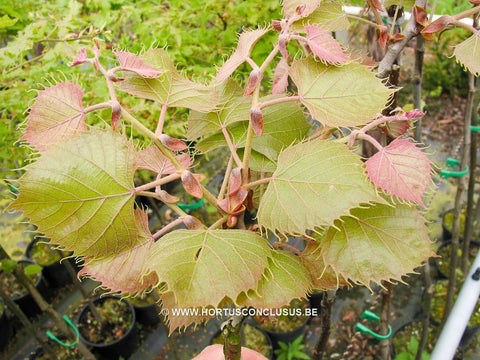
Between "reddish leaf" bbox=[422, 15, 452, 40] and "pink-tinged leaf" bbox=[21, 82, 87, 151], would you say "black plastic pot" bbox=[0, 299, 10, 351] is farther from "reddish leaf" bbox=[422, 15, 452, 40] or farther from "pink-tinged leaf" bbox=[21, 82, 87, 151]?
"reddish leaf" bbox=[422, 15, 452, 40]

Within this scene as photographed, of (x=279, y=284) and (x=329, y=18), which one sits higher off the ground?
(x=329, y=18)

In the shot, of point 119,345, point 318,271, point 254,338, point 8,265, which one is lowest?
point 254,338

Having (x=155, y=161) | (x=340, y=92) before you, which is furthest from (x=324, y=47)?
(x=155, y=161)

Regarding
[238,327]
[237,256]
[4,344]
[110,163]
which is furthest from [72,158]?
[4,344]

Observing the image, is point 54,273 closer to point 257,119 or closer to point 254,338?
point 254,338

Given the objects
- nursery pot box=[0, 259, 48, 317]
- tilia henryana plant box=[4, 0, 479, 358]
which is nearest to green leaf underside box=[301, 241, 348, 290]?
tilia henryana plant box=[4, 0, 479, 358]

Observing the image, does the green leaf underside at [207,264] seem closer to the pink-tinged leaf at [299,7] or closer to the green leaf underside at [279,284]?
the green leaf underside at [279,284]
